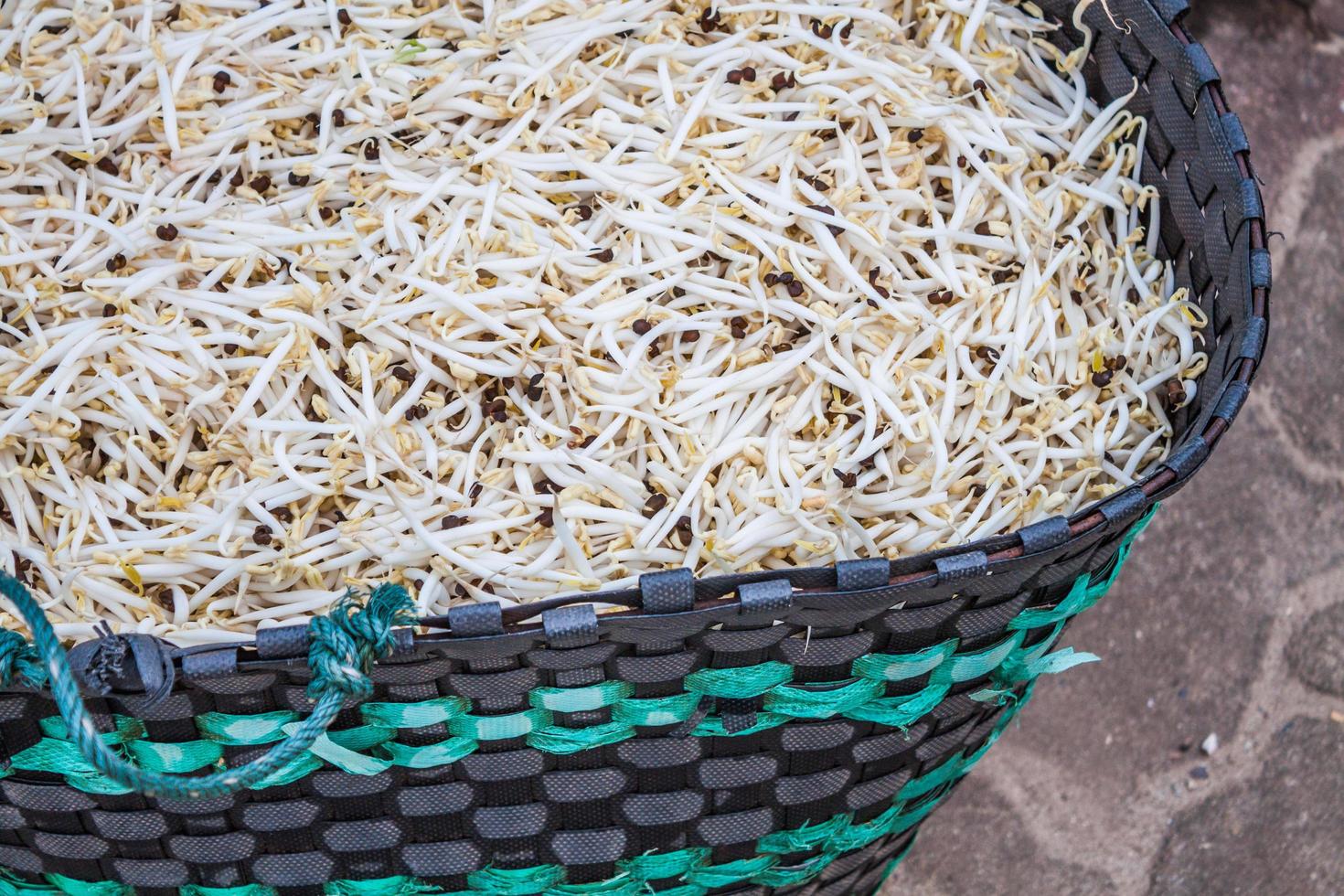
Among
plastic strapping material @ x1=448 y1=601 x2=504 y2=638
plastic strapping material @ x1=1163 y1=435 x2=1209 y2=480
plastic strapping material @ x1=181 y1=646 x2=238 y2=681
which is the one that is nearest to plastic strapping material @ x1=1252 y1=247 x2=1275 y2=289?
plastic strapping material @ x1=1163 y1=435 x2=1209 y2=480

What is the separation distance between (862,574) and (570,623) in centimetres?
16

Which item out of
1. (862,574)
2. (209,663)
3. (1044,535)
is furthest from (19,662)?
(1044,535)

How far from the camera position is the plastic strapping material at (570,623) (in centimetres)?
66

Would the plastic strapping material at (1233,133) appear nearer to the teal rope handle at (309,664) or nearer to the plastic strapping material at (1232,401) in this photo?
the plastic strapping material at (1232,401)

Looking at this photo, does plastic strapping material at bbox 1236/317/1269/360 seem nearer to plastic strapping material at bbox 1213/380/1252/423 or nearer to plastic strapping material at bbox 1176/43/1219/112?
plastic strapping material at bbox 1213/380/1252/423

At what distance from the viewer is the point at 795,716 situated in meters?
0.77

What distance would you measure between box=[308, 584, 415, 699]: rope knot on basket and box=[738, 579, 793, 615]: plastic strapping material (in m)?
0.17

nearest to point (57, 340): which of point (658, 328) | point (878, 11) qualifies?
point (658, 328)

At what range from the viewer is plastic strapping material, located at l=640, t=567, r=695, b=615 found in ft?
2.17

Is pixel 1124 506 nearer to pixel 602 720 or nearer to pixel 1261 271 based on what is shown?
pixel 1261 271

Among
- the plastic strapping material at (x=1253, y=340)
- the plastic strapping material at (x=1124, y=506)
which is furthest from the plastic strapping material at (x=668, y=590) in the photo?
the plastic strapping material at (x=1253, y=340)

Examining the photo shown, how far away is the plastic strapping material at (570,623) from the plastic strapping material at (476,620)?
0.08 feet

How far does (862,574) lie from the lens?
677 millimetres

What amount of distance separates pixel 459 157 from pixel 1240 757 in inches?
41.9
